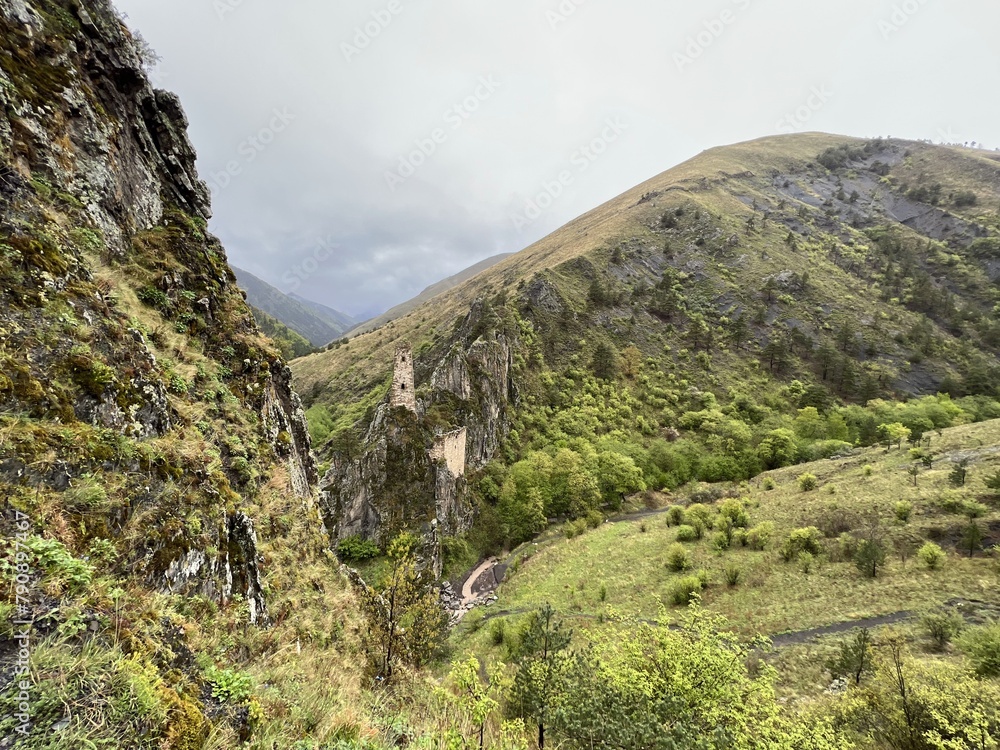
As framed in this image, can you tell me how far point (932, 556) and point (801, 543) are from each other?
5.20 meters

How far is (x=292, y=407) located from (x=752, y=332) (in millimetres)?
72101

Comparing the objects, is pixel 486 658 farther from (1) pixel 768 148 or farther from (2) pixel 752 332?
(1) pixel 768 148

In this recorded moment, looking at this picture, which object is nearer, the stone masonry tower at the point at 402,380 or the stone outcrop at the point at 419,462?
the stone outcrop at the point at 419,462

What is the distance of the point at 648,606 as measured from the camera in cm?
2222

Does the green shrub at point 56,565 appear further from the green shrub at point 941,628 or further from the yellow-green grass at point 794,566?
the green shrub at point 941,628

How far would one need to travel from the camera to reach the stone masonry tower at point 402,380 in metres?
34.5

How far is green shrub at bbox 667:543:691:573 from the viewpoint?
2489 centimetres

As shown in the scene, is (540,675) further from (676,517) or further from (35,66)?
(676,517)

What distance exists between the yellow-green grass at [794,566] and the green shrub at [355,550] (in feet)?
27.8

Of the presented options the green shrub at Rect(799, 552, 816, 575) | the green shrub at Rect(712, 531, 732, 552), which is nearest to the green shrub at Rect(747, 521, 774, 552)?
the green shrub at Rect(712, 531, 732, 552)

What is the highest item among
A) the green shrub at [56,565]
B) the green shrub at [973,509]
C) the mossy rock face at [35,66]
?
the mossy rock face at [35,66]

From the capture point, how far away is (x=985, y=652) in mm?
10648

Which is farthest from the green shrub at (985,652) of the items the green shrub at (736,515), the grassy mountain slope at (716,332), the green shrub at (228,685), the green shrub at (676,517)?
the grassy mountain slope at (716,332)

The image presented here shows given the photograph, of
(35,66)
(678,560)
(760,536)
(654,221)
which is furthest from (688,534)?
(654,221)
